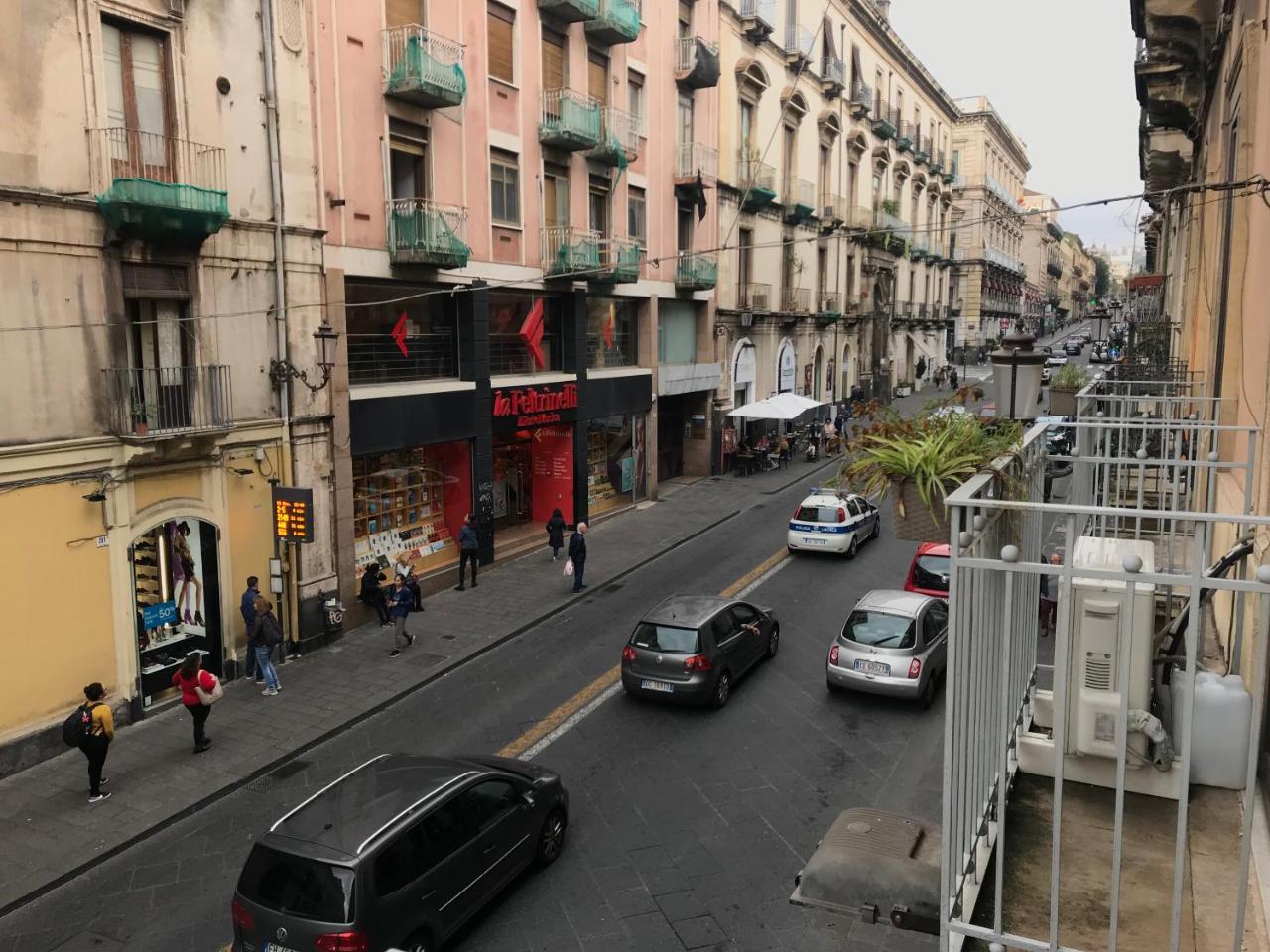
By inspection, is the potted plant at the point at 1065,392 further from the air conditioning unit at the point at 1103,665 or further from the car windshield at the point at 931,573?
the air conditioning unit at the point at 1103,665

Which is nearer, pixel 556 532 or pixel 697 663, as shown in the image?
pixel 697 663

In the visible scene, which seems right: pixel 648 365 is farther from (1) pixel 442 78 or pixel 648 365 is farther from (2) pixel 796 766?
(2) pixel 796 766

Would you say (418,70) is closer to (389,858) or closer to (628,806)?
(628,806)

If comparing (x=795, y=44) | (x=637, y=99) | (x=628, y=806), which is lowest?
(x=628, y=806)

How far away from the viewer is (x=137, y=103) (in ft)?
45.6

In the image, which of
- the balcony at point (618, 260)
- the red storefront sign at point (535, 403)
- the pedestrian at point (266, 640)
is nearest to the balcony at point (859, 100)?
the balcony at point (618, 260)

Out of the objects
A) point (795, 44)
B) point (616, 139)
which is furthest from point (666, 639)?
point (795, 44)

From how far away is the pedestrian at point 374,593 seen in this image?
18.1m

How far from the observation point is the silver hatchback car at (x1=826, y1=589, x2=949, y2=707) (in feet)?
43.8

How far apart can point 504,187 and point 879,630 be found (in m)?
13.8

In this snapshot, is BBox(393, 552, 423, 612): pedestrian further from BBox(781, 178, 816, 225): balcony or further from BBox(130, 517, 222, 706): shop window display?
BBox(781, 178, 816, 225): balcony

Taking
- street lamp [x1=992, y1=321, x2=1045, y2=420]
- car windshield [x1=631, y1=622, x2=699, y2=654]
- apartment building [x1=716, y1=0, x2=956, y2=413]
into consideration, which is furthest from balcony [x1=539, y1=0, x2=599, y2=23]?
street lamp [x1=992, y1=321, x2=1045, y2=420]

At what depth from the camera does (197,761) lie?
495 inches

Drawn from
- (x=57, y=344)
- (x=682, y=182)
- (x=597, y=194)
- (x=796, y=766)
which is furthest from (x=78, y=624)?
(x=682, y=182)
